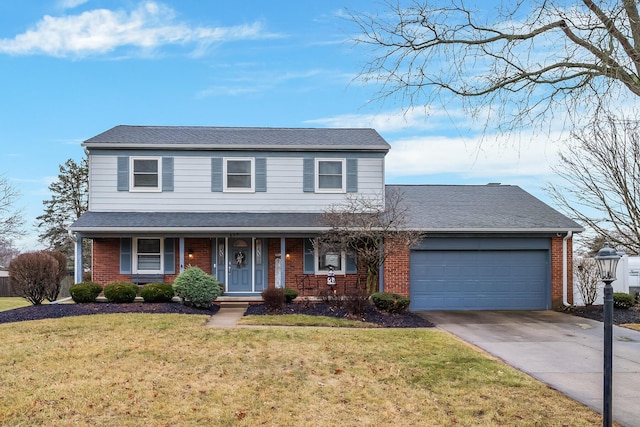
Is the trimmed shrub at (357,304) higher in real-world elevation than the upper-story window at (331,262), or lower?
lower

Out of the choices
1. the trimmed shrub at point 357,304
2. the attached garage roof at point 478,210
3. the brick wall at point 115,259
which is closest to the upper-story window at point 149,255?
the brick wall at point 115,259

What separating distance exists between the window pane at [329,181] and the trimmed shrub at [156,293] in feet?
19.1

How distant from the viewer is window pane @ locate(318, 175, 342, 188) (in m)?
16.1

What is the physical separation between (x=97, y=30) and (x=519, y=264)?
1422cm

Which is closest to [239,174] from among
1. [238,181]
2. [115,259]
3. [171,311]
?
[238,181]

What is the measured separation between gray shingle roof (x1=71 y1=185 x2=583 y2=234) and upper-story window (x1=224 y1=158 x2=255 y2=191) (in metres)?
0.95

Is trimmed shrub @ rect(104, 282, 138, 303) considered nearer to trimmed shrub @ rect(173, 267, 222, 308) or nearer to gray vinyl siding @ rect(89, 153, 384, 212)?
trimmed shrub @ rect(173, 267, 222, 308)

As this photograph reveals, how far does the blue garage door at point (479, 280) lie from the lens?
15148 mm

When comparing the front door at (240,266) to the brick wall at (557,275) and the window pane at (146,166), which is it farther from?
the brick wall at (557,275)

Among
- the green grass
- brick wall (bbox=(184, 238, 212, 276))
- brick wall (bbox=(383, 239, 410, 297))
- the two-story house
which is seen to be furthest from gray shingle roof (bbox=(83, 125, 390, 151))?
the green grass

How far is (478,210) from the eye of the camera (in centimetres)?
1656

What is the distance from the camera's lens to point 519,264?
1541 cm

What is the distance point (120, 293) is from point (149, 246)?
260cm

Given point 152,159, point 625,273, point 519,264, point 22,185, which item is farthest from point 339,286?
point 22,185
